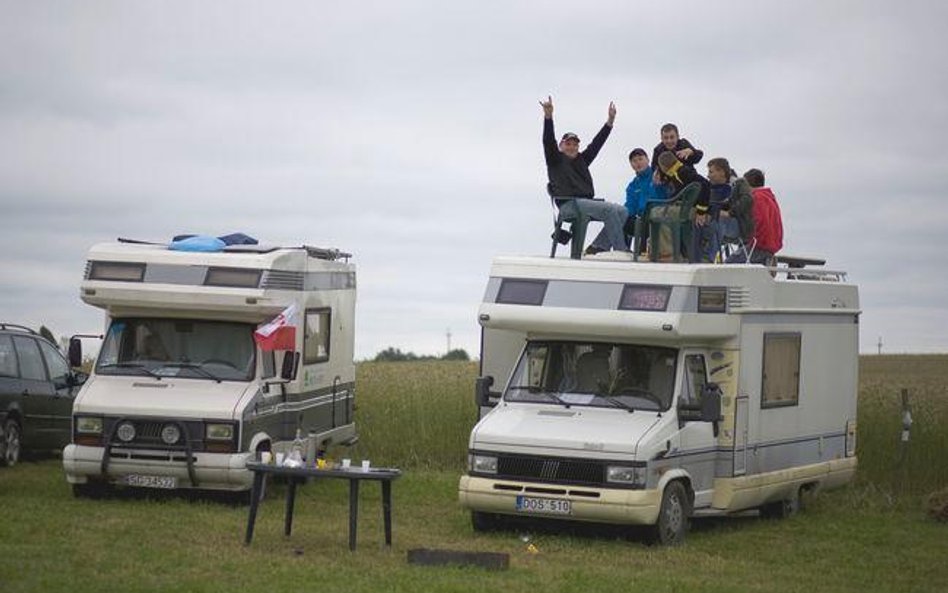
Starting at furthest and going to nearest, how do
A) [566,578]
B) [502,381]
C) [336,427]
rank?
[336,427], [502,381], [566,578]

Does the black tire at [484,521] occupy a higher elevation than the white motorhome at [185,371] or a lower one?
lower

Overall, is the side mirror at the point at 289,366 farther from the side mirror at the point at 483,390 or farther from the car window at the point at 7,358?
the car window at the point at 7,358

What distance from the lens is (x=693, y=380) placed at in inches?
727

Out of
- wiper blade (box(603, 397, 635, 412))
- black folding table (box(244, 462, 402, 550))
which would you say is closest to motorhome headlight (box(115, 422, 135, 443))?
black folding table (box(244, 462, 402, 550))

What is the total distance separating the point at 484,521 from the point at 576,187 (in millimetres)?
3967

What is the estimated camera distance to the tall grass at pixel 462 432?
23.6 m

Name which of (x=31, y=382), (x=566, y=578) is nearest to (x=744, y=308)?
(x=566, y=578)

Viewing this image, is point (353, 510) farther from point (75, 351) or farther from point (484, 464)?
point (75, 351)

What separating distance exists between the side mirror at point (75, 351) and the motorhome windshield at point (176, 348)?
117 cm

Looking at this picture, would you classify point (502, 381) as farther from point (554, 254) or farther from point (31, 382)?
point (31, 382)

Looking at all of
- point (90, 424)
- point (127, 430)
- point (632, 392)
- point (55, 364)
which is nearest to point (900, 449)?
point (632, 392)

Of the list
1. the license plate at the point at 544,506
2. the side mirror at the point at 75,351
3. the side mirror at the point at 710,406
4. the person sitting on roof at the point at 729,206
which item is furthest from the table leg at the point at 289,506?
the person sitting on roof at the point at 729,206

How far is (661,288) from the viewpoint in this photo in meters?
18.0

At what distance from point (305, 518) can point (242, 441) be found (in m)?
1.08
